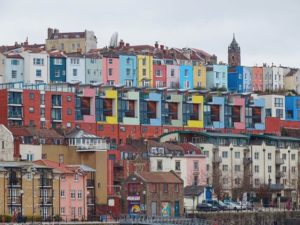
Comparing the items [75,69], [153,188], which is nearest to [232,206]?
[153,188]

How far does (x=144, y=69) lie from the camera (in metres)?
145

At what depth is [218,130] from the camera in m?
132

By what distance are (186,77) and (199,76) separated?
2.15 metres

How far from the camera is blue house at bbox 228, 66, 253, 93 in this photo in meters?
155

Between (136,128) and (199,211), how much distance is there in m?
26.6

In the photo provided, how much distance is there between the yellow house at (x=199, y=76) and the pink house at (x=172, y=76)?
7.69 feet

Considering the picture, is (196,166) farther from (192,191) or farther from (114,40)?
(114,40)

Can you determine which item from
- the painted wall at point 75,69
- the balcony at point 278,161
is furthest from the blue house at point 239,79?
the balcony at point 278,161

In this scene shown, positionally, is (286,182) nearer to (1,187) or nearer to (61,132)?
(61,132)

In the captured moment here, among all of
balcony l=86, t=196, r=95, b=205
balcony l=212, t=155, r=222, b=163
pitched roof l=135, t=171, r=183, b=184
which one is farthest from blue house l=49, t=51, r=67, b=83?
balcony l=86, t=196, r=95, b=205

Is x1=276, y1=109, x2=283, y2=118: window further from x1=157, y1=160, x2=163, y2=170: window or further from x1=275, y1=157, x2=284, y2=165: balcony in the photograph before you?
x1=157, y1=160, x2=163, y2=170: window

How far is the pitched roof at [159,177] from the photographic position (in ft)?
328

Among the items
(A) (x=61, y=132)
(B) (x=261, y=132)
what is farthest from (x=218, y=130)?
(A) (x=61, y=132)

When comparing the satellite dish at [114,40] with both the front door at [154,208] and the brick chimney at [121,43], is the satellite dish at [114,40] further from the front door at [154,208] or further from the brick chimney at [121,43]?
the front door at [154,208]
